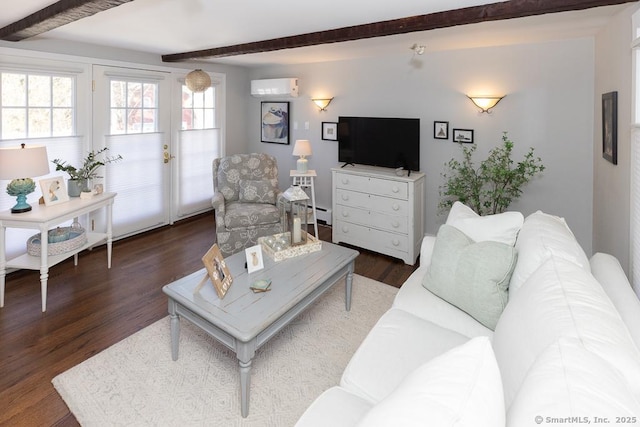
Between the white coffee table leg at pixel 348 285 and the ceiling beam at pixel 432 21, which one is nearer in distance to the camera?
the ceiling beam at pixel 432 21

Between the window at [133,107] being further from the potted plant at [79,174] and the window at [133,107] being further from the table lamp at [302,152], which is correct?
the table lamp at [302,152]

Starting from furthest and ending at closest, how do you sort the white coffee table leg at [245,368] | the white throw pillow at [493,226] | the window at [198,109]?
the window at [198,109]
the white throw pillow at [493,226]
the white coffee table leg at [245,368]

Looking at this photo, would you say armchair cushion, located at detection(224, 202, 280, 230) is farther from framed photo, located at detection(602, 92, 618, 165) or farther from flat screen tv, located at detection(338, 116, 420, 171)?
framed photo, located at detection(602, 92, 618, 165)

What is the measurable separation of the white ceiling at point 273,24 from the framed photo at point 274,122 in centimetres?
148

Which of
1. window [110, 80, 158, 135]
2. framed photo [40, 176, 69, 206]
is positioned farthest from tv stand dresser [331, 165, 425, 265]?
framed photo [40, 176, 69, 206]

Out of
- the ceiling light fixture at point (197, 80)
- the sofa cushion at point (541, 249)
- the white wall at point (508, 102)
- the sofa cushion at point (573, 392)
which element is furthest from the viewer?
the ceiling light fixture at point (197, 80)

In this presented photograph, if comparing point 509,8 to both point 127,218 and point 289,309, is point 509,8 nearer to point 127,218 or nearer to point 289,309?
point 289,309

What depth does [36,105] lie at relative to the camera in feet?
11.6

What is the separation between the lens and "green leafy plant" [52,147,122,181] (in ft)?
11.5

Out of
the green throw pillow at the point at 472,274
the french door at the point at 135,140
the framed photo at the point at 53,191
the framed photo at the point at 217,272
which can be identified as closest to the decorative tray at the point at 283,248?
the framed photo at the point at 217,272

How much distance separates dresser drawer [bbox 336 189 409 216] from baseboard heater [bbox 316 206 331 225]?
→ 35.8 inches

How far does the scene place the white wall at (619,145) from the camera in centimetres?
213

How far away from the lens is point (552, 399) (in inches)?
30.8

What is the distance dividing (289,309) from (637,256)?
1823 mm
